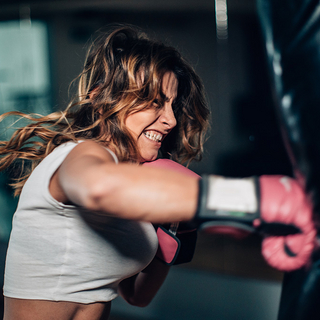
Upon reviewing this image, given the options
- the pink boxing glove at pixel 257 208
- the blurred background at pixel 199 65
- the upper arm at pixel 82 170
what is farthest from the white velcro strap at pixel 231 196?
the blurred background at pixel 199 65

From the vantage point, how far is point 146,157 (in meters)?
0.95

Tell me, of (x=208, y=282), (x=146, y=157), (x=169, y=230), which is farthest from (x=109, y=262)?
(x=208, y=282)

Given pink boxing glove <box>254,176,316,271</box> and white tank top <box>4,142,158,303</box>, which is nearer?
pink boxing glove <box>254,176,316,271</box>

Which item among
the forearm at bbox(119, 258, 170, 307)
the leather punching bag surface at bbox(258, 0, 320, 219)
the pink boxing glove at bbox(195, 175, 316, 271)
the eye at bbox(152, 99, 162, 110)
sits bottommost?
the forearm at bbox(119, 258, 170, 307)

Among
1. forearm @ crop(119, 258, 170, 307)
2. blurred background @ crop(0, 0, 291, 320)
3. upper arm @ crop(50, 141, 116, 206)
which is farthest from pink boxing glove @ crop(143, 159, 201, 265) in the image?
blurred background @ crop(0, 0, 291, 320)

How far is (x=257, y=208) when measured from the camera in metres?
0.46

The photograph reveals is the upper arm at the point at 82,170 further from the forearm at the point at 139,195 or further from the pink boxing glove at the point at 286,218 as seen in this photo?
the pink boxing glove at the point at 286,218

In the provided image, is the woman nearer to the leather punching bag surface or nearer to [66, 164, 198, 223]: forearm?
[66, 164, 198, 223]: forearm

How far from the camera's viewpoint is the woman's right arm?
44 cm

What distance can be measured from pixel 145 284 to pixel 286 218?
2.65 ft

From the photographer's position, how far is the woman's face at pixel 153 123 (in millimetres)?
883

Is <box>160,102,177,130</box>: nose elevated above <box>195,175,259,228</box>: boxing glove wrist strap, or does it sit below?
above

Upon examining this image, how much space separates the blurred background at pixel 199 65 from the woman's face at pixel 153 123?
5.68ft

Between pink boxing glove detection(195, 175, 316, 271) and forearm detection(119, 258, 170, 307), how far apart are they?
0.69 meters
